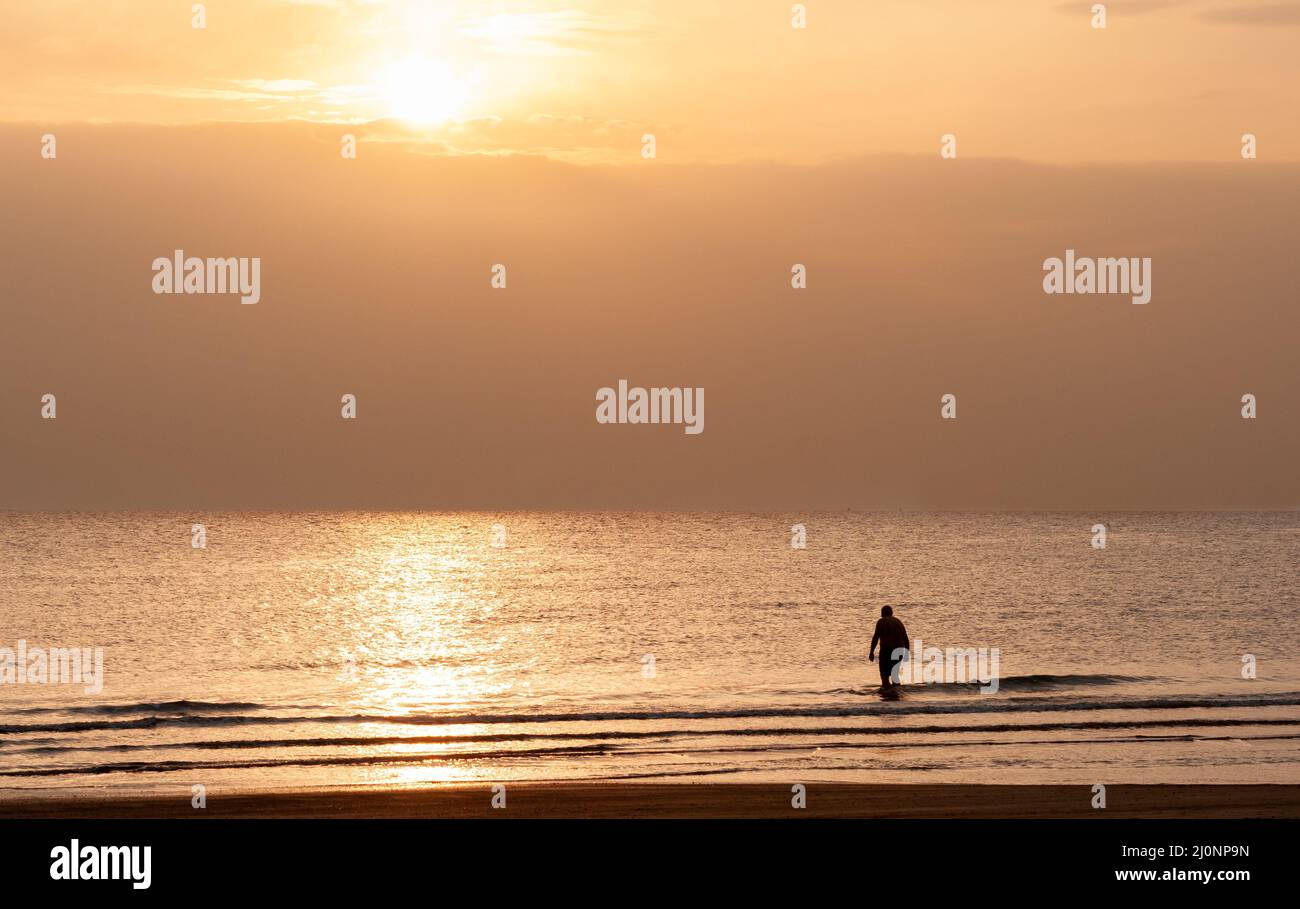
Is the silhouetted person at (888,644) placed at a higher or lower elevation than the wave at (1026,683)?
higher

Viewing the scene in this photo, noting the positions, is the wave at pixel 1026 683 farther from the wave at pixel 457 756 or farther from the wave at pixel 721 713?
the wave at pixel 457 756

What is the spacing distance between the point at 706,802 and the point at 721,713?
1076 cm

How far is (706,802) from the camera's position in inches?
741

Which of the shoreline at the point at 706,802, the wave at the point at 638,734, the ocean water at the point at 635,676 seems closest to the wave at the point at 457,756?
the ocean water at the point at 635,676

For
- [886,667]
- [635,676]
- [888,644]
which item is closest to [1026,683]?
[888,644]

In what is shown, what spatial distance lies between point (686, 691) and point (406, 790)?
1428 centimetres

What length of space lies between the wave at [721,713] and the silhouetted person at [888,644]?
128 centimetres

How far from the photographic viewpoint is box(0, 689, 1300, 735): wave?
28688 millimetres

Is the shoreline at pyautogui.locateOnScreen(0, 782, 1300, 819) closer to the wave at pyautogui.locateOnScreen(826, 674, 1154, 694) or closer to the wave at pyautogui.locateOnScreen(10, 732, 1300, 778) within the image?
the wave at pyautogui.locateOnScreen(10, 732, 1300, 778)

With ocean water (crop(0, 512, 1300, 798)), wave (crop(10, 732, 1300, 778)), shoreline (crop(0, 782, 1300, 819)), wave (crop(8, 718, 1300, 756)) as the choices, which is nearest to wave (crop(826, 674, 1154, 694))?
ocean water (crop(0, 512, 1300, 798))

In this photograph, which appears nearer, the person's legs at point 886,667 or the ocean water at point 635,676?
the ocean water at point 635,676

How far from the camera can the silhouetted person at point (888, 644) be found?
3159 cm
